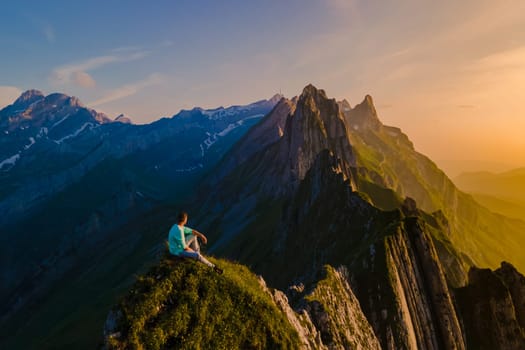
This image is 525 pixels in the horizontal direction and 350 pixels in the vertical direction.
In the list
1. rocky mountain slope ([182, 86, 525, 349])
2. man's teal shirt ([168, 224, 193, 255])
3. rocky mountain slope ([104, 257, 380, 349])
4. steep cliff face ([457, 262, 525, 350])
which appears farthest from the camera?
steep cliff face ([457, 262, 525, 350])

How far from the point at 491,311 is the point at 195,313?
40.9 meters

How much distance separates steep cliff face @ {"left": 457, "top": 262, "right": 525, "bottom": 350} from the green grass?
34.1 metres

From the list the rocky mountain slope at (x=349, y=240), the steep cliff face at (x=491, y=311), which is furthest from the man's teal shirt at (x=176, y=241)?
the steep cliff face at (x=491, y=311)

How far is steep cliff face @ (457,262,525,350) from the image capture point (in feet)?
128

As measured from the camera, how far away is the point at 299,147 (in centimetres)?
13450

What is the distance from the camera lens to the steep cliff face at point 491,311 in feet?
128

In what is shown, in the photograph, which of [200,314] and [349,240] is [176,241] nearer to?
[200,314]

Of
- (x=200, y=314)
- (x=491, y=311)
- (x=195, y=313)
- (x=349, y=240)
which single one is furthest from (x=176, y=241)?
(x=491, y=311)

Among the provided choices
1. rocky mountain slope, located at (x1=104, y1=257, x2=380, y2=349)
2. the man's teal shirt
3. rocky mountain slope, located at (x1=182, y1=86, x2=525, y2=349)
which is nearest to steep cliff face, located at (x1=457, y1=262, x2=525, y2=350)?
rocky mountain slope, located at (x1=182, y1=86, x2=525, y2=349)

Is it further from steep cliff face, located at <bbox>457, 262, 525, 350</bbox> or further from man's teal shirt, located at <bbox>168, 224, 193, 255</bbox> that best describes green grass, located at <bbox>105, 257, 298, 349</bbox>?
steep cliff face, located at <bbox>457, 262, 525, 350</bbox>

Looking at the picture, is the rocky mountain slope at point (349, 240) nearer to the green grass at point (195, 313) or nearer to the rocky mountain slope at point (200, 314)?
the rocky mountain slope at point (200, 314)

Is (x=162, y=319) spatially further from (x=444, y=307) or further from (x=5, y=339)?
(x=5, y=339)

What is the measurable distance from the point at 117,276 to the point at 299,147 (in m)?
119

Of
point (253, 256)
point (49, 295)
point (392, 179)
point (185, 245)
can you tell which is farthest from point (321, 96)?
point (49, 295)
